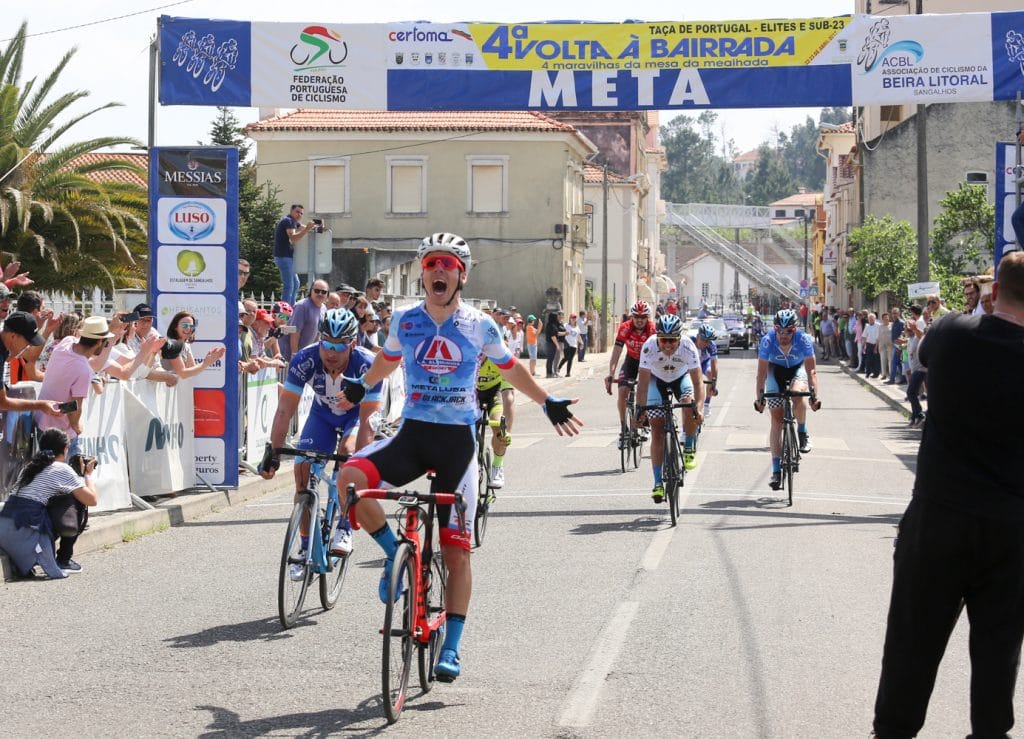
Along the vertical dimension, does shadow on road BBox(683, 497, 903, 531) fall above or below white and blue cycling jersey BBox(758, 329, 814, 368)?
below

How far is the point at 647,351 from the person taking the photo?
44.0 ft

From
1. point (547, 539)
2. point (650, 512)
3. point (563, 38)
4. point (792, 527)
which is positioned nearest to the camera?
point (547, 539)

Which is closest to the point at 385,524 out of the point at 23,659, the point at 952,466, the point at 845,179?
the point at 23,659

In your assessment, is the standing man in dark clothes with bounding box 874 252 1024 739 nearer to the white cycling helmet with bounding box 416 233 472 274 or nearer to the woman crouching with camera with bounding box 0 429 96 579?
the white cycling helmet with bounding box 416 233 472 274

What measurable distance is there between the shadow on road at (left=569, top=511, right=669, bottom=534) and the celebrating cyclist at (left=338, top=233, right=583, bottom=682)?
5.13m

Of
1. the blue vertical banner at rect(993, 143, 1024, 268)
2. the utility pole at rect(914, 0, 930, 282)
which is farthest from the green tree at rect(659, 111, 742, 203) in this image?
the blue vertical banner at rect(993, 143, 1024, 268)

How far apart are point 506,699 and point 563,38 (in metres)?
11.4

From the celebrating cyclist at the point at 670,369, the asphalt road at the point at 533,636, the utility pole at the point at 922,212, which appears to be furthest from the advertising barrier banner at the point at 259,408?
the utility pole at the point at 922,212

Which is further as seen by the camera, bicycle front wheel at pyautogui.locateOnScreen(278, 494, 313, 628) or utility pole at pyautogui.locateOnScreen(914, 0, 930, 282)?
utility pole at pyautogui.locateOnScreen(914, 0, 930, 282)

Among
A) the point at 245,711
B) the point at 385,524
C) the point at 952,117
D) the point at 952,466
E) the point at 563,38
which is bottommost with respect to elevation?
the point at 245,711

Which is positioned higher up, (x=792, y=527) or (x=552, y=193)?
(x=552, y=193)

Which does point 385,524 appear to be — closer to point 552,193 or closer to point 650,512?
point 650,512

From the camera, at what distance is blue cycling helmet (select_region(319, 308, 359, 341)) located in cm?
846

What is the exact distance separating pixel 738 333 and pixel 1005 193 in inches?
2013
